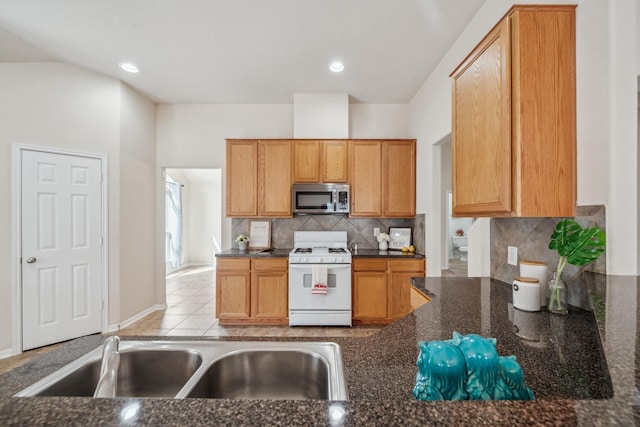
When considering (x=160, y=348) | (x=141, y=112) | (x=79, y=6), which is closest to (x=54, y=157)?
(x=141, y=112)

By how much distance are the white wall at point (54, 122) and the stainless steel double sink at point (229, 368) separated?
285 cm

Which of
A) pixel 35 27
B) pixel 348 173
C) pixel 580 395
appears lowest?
pixel 580 395

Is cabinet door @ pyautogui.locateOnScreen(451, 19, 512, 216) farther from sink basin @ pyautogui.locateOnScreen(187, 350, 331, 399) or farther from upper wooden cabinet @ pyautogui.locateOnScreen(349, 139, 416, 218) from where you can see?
upper wooden cabinet @ pyautogui.locateOnScreen(349, 139, 416, 218)

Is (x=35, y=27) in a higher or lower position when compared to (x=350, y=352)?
higher

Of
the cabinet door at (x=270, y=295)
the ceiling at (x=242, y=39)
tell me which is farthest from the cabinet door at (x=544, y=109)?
the cabinet door at (x=270, y=295)

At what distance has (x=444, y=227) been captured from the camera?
17.2ft

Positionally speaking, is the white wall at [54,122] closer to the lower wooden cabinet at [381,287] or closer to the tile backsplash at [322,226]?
the tile backsplash at [322,226]

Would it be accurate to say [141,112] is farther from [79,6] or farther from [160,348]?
[160,348]

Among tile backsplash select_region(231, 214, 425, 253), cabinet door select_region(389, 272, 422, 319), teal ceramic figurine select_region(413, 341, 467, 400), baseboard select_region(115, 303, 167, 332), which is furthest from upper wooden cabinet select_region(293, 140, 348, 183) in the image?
teal ceramic figurine select_region(413, 341, 467, 400)

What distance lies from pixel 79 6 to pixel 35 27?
2.09ft

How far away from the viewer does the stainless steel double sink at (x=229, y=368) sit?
99 centimetres

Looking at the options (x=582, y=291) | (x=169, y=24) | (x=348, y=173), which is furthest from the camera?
(x=348, y=173)

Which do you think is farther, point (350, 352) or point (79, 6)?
point (79, 6)

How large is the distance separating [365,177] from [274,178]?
4.04 ft
